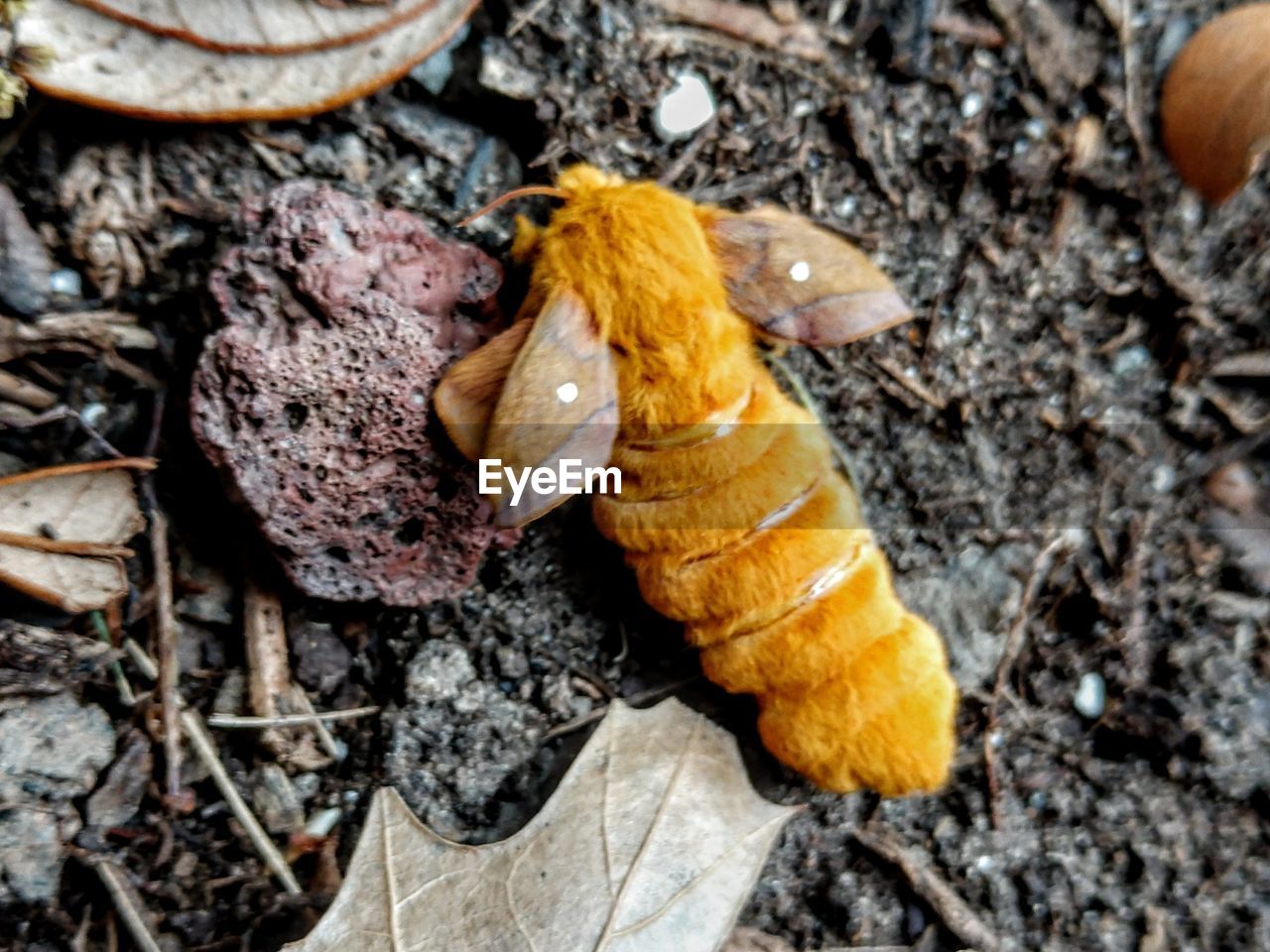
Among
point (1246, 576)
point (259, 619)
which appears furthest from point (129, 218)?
point (1246, 576)

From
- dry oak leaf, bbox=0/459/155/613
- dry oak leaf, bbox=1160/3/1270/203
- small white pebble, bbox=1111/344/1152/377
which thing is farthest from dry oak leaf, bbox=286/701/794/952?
dry oak leaf, bbox=1160/3/1270/203

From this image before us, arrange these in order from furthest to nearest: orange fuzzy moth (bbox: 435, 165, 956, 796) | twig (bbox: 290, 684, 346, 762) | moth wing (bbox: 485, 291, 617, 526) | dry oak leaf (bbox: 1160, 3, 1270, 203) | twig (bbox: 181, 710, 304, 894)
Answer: dry oak leaf (bbox: 1160, 3, 1270, 203) < twig (bbox: 290, 684, 346, 762) < twig (bbox: 181, 710, 304, 894) < orange fuzzy moth (bbox: 435, 165, 956, 796) < moth wing (bbox: 485, 291, 617, 526)

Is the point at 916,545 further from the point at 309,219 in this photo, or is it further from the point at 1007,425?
the point at 309,219

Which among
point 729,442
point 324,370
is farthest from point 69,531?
point 729,442

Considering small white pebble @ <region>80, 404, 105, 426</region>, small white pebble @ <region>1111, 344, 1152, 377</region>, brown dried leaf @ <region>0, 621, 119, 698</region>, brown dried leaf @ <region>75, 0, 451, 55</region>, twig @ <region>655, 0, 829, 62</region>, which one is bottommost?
brown dried leaf @ <region>0, 621, 119, 698</region>

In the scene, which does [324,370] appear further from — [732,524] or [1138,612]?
[1138,612]

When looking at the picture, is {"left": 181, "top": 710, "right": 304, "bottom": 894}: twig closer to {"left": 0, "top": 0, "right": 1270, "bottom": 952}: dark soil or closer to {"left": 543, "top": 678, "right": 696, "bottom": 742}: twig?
{"left": 0, "top": 0, "right": 1270, "bottom": 952}: dark soil
